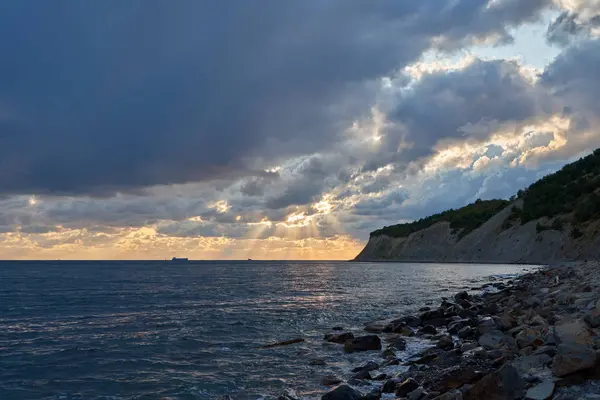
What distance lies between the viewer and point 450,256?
19188 cm

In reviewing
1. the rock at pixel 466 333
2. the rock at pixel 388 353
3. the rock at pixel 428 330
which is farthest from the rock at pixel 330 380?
the rock at pixel 428 330

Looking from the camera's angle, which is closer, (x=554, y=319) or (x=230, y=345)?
(x=554, y=319)

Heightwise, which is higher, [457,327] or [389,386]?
[389,386]

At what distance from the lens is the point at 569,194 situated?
129125 millimetres

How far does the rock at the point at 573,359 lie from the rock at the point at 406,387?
454 centimetres

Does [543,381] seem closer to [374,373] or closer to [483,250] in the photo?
[374,373]

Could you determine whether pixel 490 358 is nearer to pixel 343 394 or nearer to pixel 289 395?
pixel 343 394

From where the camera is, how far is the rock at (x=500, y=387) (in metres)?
10.9

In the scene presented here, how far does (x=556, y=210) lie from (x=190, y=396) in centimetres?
13217

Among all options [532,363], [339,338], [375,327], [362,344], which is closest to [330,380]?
[362,344]

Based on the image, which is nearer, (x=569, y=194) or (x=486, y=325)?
(x=486, y=325)

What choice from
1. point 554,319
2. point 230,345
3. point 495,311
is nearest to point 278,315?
point 230,345

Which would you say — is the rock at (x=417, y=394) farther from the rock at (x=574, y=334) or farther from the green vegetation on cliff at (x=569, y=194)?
the green vegetation on cliff at (x=569, y=194)

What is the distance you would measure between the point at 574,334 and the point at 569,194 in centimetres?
13561
